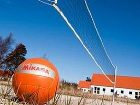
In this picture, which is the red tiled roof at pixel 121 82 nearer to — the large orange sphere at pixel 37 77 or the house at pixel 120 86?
the house at pixel 120 86

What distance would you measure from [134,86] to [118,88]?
4208 millimetres

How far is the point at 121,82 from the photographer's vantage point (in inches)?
3543

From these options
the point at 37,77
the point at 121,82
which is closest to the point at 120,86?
the point at 121,82

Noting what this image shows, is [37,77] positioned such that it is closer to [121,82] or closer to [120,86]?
[120,86]

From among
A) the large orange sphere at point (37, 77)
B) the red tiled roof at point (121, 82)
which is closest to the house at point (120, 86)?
the red tiled roof at point (121, 82)

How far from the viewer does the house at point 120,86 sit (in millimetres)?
86812

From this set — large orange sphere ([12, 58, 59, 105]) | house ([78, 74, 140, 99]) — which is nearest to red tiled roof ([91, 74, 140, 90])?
house ([78, 74, 140, 99])

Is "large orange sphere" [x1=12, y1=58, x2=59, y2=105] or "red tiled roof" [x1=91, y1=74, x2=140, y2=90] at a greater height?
"red tiled roof" [x1=91, y1=74, x2=140, y2=90]

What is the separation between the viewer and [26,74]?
29.0ft

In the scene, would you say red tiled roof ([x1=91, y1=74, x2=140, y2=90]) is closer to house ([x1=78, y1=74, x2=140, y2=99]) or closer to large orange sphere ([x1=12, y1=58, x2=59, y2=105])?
house ([x1=78, y1=74, x2=140, y2=99])

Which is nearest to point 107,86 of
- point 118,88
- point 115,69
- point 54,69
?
point 118,88

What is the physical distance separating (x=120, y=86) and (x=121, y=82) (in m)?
1.86

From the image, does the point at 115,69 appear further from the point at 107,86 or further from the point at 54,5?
the point at 107,86

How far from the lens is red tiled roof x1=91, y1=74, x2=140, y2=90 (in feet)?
288
